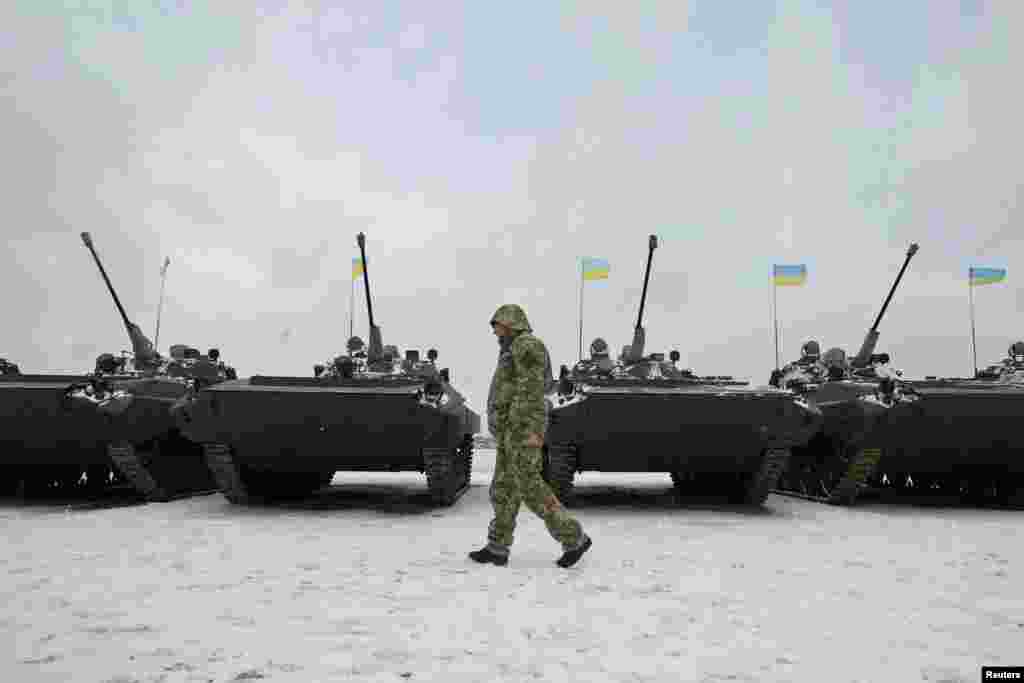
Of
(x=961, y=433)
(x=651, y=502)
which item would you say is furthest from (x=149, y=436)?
(x=961, y=433)

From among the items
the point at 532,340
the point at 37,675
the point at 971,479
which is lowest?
the point at 971,479

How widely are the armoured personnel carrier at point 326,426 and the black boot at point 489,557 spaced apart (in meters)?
2.54

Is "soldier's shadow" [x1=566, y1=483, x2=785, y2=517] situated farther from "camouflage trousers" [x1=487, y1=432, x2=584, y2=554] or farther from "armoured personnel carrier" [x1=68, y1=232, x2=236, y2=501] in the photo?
"armoured personnel carrier" [x1=68, y1=232, x2=236, y2=501]

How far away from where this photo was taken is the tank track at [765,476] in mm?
8219

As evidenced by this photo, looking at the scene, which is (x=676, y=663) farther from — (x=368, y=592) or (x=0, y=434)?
(x=0, y=434)

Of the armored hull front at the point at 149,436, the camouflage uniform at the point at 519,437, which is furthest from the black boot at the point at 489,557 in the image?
the armored hull front at the point at 149,436

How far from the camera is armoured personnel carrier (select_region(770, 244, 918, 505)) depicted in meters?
8.66

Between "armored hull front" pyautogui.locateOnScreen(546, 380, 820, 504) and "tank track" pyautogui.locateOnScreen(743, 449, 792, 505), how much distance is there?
0.05 ft

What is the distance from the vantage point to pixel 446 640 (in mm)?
3336

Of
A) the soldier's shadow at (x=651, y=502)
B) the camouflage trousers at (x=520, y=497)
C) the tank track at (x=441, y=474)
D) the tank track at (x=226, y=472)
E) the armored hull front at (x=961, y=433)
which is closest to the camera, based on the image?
the camouflage trousers at (x=520, y=497)

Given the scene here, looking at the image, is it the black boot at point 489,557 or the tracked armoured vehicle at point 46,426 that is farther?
the tracked armoured vehicle at point 46,426

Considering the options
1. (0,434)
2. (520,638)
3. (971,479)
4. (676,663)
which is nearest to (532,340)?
(520,638)

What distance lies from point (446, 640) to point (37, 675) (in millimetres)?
1472

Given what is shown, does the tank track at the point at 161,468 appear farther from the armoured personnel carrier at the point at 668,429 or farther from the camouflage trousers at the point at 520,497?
the camouflage trousers at the point at 520,497
